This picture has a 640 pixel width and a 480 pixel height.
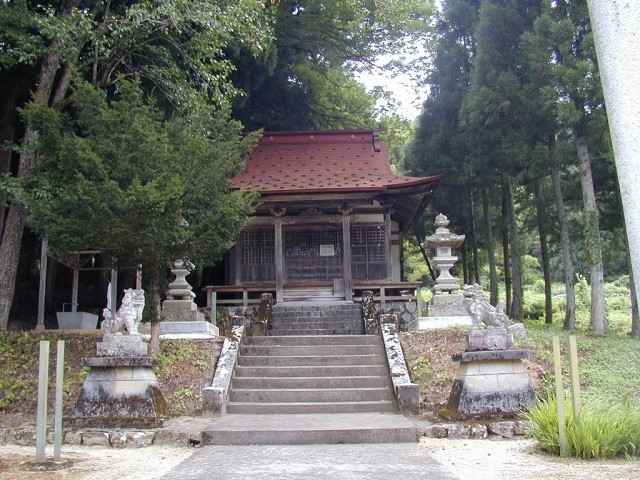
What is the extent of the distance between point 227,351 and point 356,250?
21.7 feet

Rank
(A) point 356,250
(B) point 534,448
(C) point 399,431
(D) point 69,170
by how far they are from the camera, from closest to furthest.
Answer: (B) point 534,448
(C) point 399,431
(D) point 69,170
(A) point 356,250

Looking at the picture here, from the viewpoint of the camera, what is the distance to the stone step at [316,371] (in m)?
9.22

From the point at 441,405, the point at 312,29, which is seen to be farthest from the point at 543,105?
the point at 441,405

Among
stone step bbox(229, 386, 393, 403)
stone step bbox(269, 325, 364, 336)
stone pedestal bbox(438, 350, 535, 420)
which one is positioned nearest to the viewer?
stone pedestal bbox(438, 350, 535, 420)

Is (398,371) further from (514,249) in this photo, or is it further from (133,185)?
(514,249)

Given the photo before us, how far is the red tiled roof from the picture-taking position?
14248 millimetres

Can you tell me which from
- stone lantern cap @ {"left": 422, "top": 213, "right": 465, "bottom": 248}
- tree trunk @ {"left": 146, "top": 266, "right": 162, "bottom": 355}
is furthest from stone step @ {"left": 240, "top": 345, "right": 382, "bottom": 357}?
stone lantern cap @ {"left": 422, "top": 213, "right": 465, "bottom": 248}

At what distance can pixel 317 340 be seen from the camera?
411 inches

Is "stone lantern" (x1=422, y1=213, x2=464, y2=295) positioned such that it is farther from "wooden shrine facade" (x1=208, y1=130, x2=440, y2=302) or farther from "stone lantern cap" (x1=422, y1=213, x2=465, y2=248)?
"wooden shrine facade" (x1=208, y1=130, x2=440, y2=302)

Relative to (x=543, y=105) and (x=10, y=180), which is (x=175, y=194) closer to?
(x=10, y=180)

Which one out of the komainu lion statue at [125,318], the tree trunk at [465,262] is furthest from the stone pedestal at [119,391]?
the tree trunk at [465,262]

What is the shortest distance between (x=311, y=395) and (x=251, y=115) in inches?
500

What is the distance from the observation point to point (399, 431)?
6.55 metres

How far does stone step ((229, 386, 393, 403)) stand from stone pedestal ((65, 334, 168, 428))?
4.99 ft
